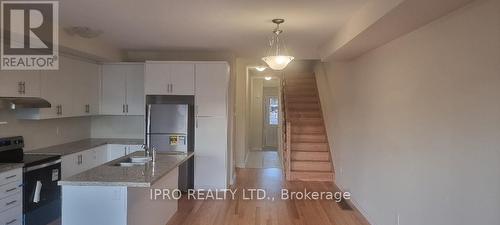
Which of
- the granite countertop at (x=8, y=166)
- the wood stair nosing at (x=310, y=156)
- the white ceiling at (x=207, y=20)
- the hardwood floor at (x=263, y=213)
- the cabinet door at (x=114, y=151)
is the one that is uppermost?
the white ceiling at (x=207, y=20)

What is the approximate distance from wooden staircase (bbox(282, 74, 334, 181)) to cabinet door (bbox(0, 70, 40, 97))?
14.2 ft

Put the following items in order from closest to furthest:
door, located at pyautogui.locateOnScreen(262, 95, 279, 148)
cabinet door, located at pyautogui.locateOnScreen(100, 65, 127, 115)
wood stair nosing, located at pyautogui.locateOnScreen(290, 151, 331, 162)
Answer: cabinet door, located at pyautogui.locateOnScreen(100, 65, 127, 115) < wood stair nosing, located at pyautogui.locateOnScreen(290, 151, 331, 162) < door, located at pyautogui.locateOnScreen(262, 95, 279, 148)

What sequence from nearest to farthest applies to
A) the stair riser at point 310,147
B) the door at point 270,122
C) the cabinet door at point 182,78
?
1. the cabinet door at point 182,78
2. the stair riser at point 310,147
3. the door at point 270,122

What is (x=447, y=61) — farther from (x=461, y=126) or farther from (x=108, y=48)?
(x=108, y=48)

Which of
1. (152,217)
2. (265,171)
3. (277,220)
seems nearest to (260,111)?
(265,171)

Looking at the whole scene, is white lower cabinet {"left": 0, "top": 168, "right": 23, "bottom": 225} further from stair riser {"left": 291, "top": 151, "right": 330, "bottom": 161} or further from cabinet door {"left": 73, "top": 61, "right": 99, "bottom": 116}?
stair riser {"left": 291, "top": 151, "right": 330, "bottom": 161}

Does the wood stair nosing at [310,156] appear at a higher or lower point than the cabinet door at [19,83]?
lower

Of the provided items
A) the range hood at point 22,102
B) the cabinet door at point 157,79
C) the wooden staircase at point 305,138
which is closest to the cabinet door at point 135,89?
the cabinet door at point 157,79

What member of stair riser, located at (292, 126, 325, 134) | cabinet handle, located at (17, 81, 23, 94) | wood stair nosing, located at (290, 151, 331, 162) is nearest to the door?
stair riser, located at (292, 126, 325, 134)

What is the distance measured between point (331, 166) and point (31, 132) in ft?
16.6

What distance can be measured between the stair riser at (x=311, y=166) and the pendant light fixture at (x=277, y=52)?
2241 mm

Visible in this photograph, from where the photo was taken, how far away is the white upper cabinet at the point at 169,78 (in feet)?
17.6

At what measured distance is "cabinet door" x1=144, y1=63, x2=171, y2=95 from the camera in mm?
5375

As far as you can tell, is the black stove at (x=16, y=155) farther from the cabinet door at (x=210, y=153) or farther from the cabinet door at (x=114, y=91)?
the cabinet door at (x=210, y=153)
